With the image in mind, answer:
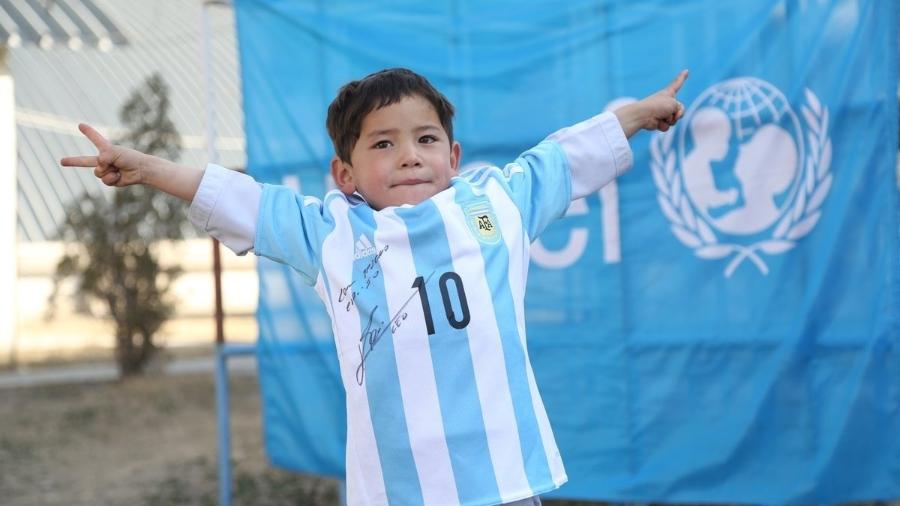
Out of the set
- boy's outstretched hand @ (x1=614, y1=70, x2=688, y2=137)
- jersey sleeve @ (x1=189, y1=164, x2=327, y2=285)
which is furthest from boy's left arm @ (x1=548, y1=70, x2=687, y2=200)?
jersey sleeve @ (x1=189, y1=164, x2=327, y2=285)

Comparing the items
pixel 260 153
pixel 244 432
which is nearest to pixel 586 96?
pixel 260 153

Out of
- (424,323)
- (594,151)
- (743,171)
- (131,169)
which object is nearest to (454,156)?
(594,151)

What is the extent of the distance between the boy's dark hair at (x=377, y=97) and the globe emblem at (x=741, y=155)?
152cm

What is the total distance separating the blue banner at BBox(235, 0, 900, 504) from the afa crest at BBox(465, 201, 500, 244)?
1610 mm

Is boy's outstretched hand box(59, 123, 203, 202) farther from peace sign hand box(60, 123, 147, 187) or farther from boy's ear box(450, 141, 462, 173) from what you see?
boy's ear box(450, 141, 462, 173)

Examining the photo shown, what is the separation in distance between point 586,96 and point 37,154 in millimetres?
11906

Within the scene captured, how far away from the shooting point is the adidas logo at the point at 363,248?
1.97m

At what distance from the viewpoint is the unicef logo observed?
3.32m

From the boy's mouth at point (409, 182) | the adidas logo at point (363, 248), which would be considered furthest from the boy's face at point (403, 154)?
the adidas logo at point (363, 248)

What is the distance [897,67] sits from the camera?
3238 millimetres

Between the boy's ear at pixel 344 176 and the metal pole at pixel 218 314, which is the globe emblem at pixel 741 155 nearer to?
the boy's ear at pixel 344 176

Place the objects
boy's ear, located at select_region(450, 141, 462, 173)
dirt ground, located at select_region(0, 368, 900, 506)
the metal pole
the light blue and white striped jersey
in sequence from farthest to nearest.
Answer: dirt ground, located at select_region(0, 368, 900, 506) → the metal pole → boy's ear, located at select_region(450, 141, 462, 173) → the light blue and white striped jersey

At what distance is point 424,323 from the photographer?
6.21 feet
